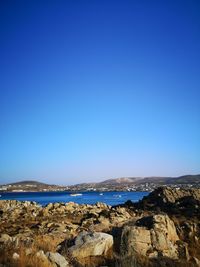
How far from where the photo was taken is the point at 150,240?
1152cm

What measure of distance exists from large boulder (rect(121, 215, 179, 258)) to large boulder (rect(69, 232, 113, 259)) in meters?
0.55

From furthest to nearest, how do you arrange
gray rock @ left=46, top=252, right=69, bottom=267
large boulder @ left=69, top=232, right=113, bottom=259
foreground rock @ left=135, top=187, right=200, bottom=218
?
foreground rock @ left=135, top=187, right=200, bottom=218
large boulder @ left=69, top=232, right=113, bottom=259
gray rock @ left=46, top=252, right=69, bottom=267

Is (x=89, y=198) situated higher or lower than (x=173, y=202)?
lower

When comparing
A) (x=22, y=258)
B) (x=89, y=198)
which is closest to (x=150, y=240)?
(x=22, y=258)

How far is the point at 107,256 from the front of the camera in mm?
10086

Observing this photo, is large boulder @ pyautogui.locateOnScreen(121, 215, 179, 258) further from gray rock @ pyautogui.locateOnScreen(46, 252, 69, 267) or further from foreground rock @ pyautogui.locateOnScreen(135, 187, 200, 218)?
foreground rock @ pyautogui.locateOnScreen(135, 187, 200, 218)

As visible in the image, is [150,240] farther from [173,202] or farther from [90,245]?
[173,202]

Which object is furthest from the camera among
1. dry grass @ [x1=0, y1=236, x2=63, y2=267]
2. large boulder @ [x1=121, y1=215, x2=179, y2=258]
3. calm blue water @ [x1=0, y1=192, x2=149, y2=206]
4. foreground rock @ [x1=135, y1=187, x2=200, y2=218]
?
calm blue water @ [x1=0, y1=192, x2=149, y2=206]

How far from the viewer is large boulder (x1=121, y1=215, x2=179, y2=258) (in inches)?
418

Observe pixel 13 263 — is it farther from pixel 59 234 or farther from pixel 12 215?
pixel 12 215

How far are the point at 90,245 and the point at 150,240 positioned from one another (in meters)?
2.38

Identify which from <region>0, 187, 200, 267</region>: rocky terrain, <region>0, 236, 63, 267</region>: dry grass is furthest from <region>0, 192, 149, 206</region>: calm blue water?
<region>0, 236, 63, 267</region>: dry grass

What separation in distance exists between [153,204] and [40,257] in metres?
20.8

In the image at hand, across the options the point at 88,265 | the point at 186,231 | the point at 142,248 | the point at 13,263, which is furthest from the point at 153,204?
the point at 13,263
